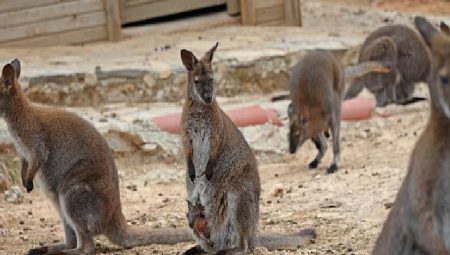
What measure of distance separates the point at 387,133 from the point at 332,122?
1291mm

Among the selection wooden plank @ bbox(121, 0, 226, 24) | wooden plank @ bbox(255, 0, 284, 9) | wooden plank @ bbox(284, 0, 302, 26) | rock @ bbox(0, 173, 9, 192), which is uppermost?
wooden plank @ bbox(121, 0, 226, 24)

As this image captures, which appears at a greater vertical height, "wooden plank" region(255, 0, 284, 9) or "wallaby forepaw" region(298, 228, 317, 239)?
"wooden plank" region(255, 0, 284, 9)

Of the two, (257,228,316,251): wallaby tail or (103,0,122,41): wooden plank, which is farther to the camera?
(103,0,122,41): wooden plank

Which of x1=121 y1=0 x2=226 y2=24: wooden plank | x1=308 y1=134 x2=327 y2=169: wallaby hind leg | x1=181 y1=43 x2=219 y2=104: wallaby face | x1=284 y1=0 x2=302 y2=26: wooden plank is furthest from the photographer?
x1=284 y1=0 x2=302 y2=26: wooden plank

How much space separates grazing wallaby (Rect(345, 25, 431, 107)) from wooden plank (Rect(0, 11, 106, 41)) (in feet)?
11.4

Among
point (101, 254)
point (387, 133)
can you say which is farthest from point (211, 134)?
point (387, 133)

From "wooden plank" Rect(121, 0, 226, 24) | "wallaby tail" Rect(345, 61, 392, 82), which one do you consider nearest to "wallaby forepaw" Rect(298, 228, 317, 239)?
"wallaby tail" Rect(345, 61, 392, 82)

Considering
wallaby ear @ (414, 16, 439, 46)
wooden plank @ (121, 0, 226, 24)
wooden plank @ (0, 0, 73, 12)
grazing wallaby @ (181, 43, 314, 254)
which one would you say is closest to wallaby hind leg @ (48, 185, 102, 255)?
grazing wallaby @ (181, 43, 314, 254)

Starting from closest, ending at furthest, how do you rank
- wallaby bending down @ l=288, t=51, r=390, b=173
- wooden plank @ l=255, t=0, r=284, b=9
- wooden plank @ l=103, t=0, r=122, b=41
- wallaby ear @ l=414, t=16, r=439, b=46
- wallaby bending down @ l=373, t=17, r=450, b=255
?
wallaby bending down @ l=373, t=17, r=450, b=255, wallaby ear @ l=414, t=16, r=439, b=46, wallaby bending down @ l=288, t=51, r=390, b=173, wooden plank @ l=103, t=0, r=122, b=41, wooden plank @ l=255, t=0, r=284, b=9

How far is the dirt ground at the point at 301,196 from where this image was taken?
8.65 meters

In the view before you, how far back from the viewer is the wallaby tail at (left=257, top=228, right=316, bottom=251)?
809 cm

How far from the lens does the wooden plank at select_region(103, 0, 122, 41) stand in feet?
50.0

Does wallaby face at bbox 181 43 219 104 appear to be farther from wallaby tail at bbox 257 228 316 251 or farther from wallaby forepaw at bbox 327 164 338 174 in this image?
wallaby forepaw at bbox 327 164 338 174

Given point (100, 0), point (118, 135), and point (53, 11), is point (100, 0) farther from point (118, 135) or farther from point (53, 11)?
point (118, 135)
